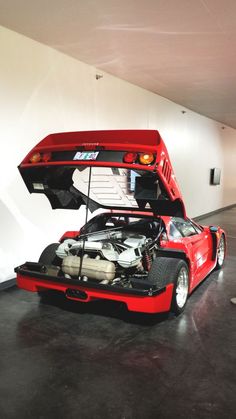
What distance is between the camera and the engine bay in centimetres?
326

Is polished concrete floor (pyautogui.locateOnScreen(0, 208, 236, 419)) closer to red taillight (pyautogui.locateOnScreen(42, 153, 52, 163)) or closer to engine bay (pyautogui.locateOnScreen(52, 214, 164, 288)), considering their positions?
engine bay (pyautogui.locateOnScreen(52, 214, 164, 288))

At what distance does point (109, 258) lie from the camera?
11.2 ft

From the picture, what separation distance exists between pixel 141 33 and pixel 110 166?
7.33 ft

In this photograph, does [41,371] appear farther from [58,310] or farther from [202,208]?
[202,208]

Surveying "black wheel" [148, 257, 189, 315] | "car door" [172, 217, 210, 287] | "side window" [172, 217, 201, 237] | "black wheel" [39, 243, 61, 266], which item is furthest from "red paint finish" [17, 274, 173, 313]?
"side window" [172, 217, 201, 237]

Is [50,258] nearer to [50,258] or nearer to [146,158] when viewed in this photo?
[50,258]

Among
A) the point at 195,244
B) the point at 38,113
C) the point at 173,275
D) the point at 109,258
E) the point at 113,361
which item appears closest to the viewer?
the point at 113,361

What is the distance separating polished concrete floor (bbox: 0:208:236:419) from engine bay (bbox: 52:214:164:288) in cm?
43

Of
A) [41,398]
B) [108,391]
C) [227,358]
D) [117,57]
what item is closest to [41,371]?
[41,398]

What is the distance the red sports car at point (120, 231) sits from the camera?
2.92 metres

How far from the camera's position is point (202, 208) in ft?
34.9

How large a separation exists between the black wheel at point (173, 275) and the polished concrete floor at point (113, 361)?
18 cm

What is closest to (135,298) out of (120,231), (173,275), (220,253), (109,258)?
(173,275)

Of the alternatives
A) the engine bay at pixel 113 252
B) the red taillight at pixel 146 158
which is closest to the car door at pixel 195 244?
the engine bay at pixel 113 252
